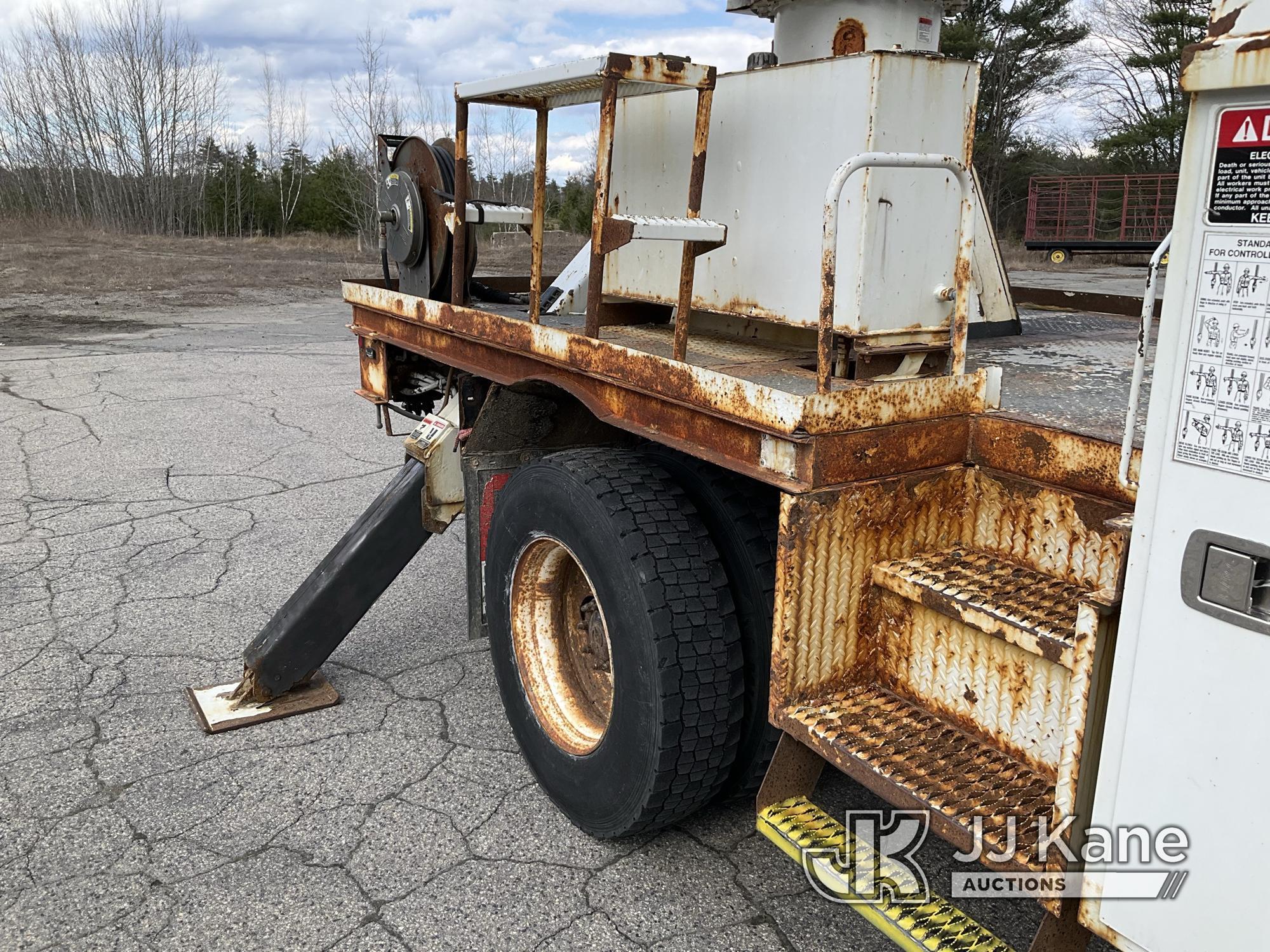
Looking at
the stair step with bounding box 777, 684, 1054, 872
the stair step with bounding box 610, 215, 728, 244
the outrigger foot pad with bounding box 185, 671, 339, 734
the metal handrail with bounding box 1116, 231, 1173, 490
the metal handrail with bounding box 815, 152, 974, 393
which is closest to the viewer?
the metal handrail with bounding box 1116, 231, 1173, 490

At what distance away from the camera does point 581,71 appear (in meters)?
2.42

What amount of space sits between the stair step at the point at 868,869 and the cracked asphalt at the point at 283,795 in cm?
44

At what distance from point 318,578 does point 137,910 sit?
1321 mm

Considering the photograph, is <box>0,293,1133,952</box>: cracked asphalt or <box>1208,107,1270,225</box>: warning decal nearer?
<box>1208,107,1270,225</box>: warning decal

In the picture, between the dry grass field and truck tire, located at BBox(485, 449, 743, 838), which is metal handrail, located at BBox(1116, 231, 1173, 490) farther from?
the dry grass field

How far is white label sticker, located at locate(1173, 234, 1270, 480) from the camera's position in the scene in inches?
52.0

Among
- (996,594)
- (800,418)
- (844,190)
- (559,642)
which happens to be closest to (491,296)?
(559,642)

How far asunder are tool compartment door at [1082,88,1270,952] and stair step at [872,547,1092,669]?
0.71 ft

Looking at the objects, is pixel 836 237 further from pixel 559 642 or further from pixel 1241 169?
pixel 559 642

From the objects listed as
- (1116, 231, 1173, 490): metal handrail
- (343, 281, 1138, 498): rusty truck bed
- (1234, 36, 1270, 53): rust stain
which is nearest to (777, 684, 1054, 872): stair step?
(343, 281, 1138, 498): rusty truck bed

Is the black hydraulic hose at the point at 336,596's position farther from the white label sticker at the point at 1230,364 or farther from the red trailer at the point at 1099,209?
the red trailer at the point at 1099,209

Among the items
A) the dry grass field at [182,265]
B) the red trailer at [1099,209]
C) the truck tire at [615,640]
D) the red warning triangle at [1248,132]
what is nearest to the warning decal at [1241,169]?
the red warning triangle at [1248,132]

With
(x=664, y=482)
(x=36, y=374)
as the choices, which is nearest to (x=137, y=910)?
(x=664, y=482)

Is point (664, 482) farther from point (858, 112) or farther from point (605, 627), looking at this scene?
point (858, 112)
